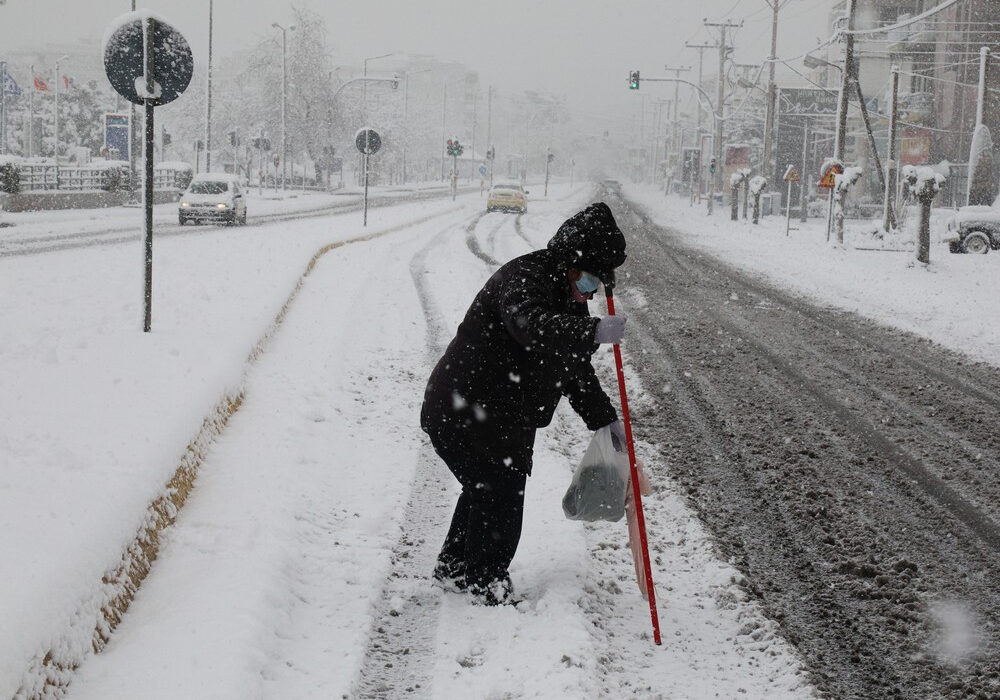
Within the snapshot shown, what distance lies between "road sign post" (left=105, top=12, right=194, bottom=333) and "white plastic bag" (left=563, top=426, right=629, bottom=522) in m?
5.13

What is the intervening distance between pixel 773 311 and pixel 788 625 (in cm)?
969

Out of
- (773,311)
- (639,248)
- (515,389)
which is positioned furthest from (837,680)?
(639,248)

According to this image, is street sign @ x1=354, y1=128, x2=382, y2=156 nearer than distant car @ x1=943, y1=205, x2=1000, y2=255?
Yes

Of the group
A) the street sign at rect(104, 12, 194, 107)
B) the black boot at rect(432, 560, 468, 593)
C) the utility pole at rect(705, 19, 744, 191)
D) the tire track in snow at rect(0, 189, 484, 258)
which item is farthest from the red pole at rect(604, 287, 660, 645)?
the utility pole at rect(705, 19, 744, 191)

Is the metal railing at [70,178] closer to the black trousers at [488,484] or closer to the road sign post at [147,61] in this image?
the road sign post at [147,61]

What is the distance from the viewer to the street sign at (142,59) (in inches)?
299

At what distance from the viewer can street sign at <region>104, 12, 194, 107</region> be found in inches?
299

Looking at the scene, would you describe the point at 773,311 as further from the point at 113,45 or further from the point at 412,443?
the point at 113,45

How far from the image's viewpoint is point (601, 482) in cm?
415

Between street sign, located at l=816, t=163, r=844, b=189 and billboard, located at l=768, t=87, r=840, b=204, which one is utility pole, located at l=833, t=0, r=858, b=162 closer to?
street sign, located at l=816, t=163, r=844, b=189

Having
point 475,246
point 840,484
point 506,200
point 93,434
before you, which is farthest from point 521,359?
point 506,200

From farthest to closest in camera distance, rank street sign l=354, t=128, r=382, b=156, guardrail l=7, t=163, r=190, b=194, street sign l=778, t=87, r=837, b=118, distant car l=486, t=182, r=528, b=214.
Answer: street sign l=778, t=87, r=837, b=118, distant car l=486, t=182, r=528, b=214, guardrail l=7, t=163, r=190, b=194, street sign l=354, t=128, r=382, b=156

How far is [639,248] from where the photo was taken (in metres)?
23.9

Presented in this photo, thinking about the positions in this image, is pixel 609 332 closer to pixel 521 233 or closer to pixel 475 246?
pixel 475 246
